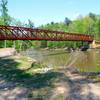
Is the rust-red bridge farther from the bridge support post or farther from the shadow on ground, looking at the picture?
the shadow on ground

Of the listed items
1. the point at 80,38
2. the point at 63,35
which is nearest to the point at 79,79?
the point at 63,35

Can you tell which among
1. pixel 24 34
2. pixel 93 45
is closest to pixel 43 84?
pixel 24 34

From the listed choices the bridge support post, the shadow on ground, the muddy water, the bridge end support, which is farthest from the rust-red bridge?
the shadow on ground

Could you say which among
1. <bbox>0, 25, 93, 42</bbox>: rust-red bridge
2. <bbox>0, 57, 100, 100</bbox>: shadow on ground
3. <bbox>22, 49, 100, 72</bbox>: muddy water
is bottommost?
<bbox>22, 49, 100, 72</bbox>: muddy water

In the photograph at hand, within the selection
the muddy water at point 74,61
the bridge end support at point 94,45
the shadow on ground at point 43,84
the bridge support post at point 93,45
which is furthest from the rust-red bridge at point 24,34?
the shadow on ground at point 43,84

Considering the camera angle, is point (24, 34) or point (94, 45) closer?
point (24, 34)

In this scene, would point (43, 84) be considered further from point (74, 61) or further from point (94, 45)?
point (94, 45)

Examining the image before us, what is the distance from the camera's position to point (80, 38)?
82312mm

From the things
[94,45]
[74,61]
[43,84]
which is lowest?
[74,61]

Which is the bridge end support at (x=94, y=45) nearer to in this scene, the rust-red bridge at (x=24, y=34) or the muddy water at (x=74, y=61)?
the rust-red bridge at (x=24, y=34)

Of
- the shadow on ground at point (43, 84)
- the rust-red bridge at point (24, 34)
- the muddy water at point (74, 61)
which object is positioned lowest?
the muddy water at point (74, 61)

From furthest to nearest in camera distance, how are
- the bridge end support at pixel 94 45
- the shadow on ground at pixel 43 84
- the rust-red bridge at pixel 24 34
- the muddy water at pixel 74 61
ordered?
1. the bridge end support at pixel 94 45
2. the rust-red bridge at pixel 24 34
3. the muddy water at pixel 74 61
4. the shadow on ground at pixel 43 84

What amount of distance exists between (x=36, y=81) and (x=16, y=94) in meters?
2.29

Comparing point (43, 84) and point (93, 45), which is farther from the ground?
point (43, 84)
